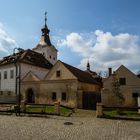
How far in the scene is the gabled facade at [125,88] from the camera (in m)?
32.4

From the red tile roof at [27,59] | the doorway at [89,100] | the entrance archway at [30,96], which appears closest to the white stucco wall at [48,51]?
the red tile roof at [27,59]

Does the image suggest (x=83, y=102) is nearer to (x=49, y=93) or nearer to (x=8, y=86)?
(x=49, y=93)

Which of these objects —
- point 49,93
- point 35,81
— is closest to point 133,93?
point 49,93

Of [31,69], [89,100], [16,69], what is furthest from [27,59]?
[89,100]

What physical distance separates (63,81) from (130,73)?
971cm

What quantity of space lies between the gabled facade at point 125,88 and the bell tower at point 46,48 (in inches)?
915

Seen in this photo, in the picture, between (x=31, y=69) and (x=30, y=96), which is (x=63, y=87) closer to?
(x=30, y=96)

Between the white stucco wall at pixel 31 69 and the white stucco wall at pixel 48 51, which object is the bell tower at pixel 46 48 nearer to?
the white stucco wall at pixel 48 51

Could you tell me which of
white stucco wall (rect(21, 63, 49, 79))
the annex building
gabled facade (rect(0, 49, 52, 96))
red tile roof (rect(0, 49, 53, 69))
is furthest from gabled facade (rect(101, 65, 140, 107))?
red tile roof (rect(0, 49, 53, 69))

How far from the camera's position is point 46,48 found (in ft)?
178

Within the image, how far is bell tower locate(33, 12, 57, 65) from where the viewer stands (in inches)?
2142

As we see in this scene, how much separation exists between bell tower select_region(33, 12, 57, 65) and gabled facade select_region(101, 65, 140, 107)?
915 inches

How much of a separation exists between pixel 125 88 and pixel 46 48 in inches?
1028

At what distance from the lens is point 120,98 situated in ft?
94.2
